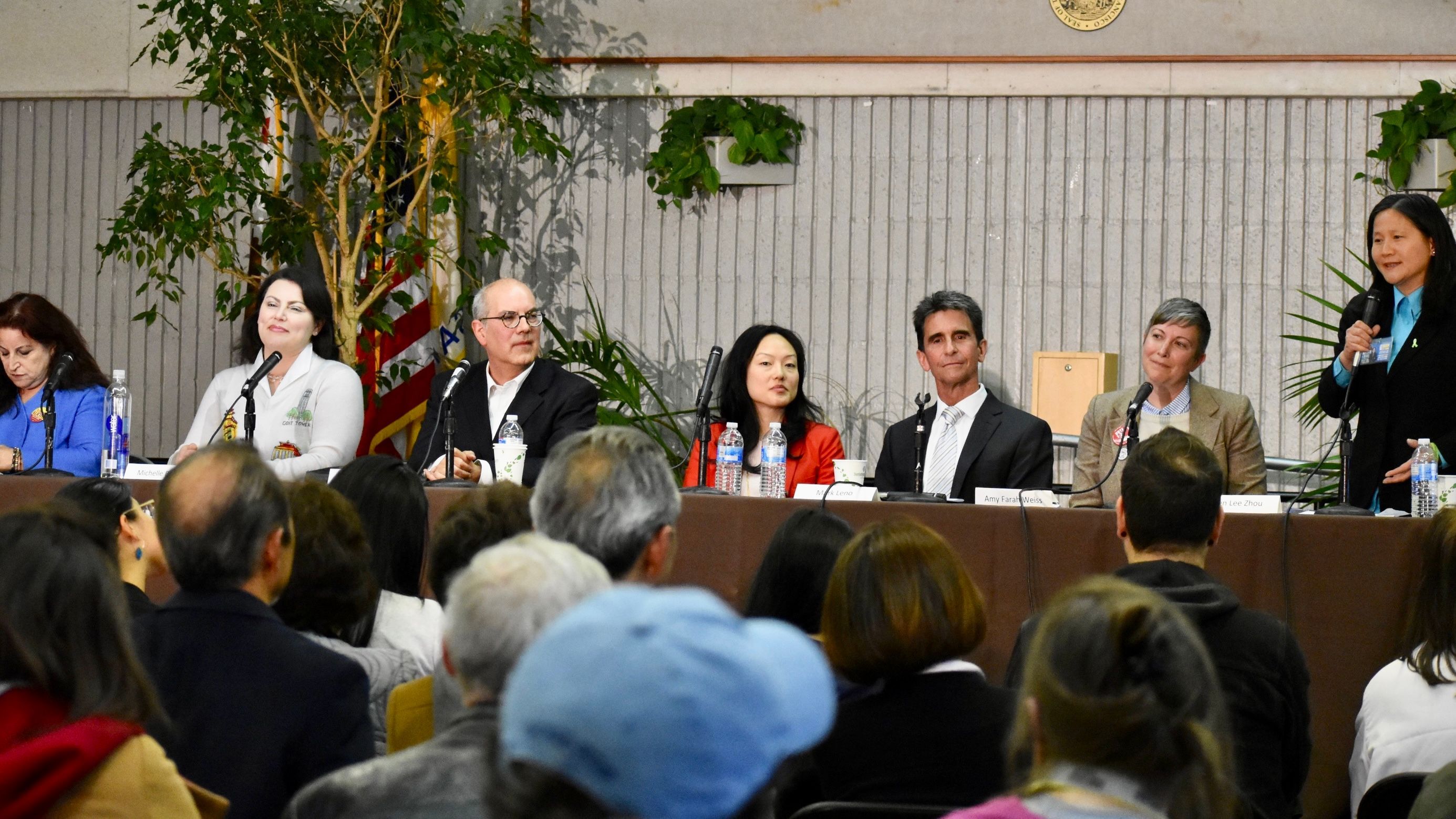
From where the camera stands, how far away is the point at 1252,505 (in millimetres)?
3209

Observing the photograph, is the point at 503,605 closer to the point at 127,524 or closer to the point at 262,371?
the point at 127,524

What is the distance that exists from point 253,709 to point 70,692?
0.33 m

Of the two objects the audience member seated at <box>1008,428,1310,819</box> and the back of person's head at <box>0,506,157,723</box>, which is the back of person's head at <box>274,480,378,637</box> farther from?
the audience member seated at <box>1008,428,1310,819</box>

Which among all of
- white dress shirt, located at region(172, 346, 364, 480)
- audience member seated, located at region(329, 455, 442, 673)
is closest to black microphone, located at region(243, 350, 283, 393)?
white dress shirt, located at region(172, 346, 364, 480)

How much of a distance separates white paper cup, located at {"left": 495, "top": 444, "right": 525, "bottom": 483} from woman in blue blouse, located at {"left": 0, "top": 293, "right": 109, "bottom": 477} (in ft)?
4.00

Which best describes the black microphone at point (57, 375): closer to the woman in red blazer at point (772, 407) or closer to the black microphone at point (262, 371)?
the black microphone at point (262, 371)

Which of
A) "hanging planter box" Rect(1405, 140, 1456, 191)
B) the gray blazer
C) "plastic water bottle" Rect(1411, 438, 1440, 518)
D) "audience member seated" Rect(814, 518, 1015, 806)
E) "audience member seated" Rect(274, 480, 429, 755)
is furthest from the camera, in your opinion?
"hanging planter box" Rect(1405, 140, 1456, 191)

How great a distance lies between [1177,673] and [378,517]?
164 centimetres

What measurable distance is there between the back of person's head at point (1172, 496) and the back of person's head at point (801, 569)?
1.58 feet

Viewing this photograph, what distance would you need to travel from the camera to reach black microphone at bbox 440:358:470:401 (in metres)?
3.78

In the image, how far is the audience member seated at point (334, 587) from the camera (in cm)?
205

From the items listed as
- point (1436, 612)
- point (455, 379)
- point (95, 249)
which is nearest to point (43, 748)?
point (1436, 612)

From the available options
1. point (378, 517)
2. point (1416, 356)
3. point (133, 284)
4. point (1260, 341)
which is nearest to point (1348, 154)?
point (1260, 341)

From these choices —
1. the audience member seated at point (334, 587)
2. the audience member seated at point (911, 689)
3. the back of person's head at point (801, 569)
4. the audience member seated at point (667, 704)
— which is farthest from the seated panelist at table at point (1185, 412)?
the audience member seated at point (667, 704)
